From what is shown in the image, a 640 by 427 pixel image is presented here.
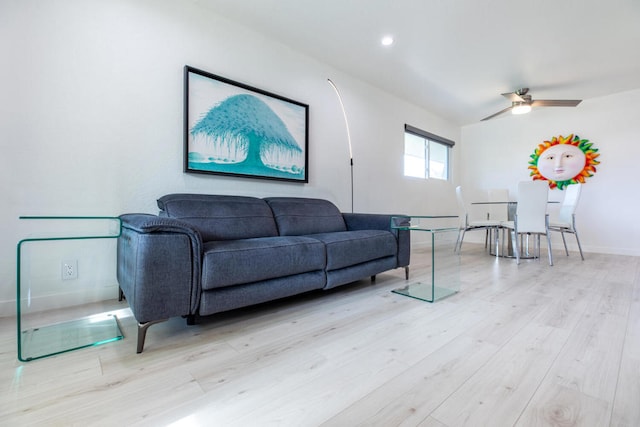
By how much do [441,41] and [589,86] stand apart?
2592mm

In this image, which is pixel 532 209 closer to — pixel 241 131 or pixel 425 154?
pixel 425 154

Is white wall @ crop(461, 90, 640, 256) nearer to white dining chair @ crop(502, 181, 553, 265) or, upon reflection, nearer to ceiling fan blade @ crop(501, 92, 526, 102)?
ceiling fan blade @ crop(501, 92, 526, 102)

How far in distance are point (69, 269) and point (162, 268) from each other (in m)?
1.07

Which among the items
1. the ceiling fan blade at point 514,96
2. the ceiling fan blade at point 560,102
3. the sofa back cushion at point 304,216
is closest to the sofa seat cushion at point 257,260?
the sofa back cushion at point 304,216

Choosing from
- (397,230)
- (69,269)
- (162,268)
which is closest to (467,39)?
(397,230)

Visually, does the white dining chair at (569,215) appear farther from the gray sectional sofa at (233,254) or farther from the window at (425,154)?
the gray sectional sofa at (233,254)

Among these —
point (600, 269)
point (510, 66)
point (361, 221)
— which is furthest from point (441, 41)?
point (600, 269)

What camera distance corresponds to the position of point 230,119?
239 cm

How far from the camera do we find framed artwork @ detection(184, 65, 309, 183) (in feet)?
7.25

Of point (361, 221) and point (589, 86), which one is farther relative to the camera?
point (589, 86)

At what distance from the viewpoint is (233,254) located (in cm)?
144

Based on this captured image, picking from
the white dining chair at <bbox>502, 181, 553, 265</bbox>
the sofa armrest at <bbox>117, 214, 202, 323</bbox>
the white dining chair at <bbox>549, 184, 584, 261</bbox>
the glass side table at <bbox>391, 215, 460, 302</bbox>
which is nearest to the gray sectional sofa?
the sofa armrest at <bbox>117, 214, 202, 323</bbox>

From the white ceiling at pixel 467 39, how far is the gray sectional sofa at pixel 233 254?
5.31 feet

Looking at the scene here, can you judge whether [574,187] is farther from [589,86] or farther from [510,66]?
[510,66]
